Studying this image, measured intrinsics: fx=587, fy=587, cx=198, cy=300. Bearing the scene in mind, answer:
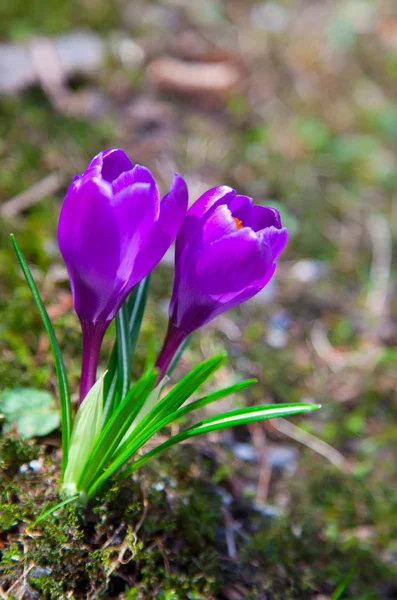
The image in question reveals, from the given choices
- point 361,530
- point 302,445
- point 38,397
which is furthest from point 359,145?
point 38,397

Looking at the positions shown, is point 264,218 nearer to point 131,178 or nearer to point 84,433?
point 131,178

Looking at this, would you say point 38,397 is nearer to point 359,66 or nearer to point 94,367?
point 94,367

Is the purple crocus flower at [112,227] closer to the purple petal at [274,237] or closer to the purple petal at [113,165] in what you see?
the purple petal at [113,165]

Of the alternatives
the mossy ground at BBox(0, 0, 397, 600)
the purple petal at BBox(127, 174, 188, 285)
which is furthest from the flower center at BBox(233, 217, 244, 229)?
the mossy ground at BBox(0, 0, 397, 600)

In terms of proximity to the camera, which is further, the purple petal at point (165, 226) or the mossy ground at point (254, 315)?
the mossy ground at point (254, 315)

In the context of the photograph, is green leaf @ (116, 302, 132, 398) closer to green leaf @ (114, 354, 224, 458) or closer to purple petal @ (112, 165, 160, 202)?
green leaf @ (114, 354, 224, 458)

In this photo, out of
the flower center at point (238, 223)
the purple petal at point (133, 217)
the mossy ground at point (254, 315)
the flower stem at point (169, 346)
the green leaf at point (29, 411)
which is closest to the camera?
the purple petal at point (133, 217)

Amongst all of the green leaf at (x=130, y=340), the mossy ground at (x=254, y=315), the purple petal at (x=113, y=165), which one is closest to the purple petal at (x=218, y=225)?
the purple petal at (x=113, y=165)
